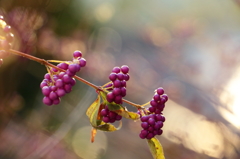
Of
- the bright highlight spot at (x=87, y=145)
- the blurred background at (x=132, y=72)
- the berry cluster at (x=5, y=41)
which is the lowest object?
the bright highlight spot at (x=87, y=145)

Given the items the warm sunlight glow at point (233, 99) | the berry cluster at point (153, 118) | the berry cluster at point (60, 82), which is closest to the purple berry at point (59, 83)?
the berry cluster at point (60, 82)

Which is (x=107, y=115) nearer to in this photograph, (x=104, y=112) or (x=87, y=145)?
(x=104, y=112)

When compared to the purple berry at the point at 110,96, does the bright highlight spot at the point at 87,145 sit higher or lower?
lower

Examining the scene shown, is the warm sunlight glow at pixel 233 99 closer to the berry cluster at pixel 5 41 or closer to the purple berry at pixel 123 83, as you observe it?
the purple berry at pixel 123 83

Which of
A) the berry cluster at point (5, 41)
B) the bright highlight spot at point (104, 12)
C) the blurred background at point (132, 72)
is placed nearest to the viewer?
the berry cluster at point (5, 41)

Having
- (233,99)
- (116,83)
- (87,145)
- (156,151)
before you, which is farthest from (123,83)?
(233,99)

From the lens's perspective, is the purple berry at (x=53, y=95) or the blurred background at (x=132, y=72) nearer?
the purple berry at (x=53, y=95)

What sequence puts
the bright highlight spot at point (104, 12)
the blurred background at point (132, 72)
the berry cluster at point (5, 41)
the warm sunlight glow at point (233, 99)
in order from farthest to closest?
the bright highlight spot at point (104, 12) → the warm sunlight glow at point (233, 99) → the blurred background at point (132, 72) → the berry cluster at point (5, 41)
